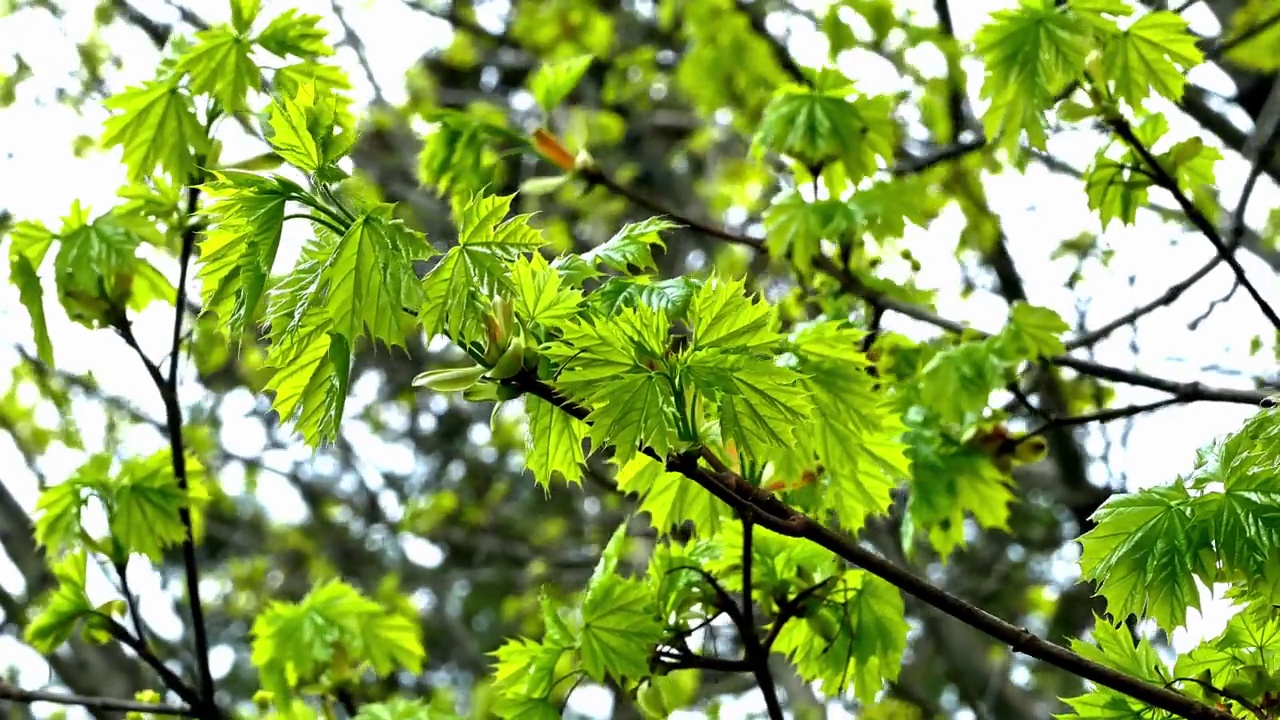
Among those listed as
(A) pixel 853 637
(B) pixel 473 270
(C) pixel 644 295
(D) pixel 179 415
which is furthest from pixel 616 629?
(D) pixel 179 415

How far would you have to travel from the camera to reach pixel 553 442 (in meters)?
1.03

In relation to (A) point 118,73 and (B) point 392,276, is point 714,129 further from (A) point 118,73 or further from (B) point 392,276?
(B) point 392,276

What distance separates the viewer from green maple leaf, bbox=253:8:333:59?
1508 mm

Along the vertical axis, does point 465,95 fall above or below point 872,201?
above

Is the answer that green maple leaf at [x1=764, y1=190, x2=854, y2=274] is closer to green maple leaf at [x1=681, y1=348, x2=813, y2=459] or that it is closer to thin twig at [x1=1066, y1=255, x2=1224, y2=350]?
thin twig at [x1=1066, y1=255, x2=1224, y2=350]

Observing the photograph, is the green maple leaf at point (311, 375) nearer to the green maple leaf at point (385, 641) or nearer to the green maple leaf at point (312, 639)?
the green maple leaf at point (312, 639)

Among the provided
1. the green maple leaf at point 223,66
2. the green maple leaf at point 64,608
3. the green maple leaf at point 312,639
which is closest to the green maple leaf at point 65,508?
the green maple leaf at point 64,608

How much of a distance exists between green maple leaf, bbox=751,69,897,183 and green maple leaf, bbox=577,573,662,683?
96 cm

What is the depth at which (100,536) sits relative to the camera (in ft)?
6.38

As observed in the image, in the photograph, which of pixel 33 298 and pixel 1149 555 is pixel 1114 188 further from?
pixel 33 298

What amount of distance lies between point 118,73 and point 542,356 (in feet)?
13.5

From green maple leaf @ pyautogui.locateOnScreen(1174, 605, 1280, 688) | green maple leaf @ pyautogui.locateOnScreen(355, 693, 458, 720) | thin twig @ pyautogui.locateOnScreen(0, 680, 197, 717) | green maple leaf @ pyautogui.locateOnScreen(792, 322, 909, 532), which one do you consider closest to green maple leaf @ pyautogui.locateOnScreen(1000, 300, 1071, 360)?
green maple leaf @ pyautogui.locateOnScreen(792, 322, 909, 532)

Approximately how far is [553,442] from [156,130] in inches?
35.9

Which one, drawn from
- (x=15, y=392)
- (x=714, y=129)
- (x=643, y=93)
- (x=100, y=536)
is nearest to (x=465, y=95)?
(x=643, y=93)
